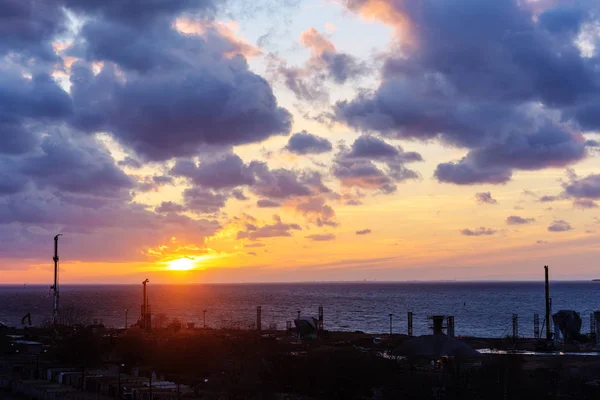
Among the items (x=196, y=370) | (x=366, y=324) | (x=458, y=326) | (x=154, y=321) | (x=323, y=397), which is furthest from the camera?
(x=366, y=324)

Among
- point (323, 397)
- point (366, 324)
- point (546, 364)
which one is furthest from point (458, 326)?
point (323, 397)

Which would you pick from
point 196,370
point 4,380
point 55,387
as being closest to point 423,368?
point 196,370

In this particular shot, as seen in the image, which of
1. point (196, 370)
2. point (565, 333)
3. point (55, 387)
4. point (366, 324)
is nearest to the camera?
point (55, 387)

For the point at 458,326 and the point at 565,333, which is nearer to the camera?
the point at 565,333

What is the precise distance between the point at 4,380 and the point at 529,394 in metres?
37.6

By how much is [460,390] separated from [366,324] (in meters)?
91.7

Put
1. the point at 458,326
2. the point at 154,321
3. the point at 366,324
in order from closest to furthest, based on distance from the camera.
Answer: the point at 154,321
the point at 458,326
the point at 366,324

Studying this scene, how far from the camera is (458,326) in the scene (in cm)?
12100

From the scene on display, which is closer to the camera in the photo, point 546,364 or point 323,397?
point 323,397

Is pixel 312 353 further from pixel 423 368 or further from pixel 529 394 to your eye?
pixel 529 394

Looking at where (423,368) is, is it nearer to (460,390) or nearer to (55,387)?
(460,390)

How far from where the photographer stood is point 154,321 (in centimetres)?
10169

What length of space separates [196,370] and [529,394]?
2709 cm

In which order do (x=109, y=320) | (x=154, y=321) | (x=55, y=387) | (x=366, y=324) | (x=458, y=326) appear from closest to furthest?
(x=55, y=387)
(x=154, y=321)
(x=458, y=326)
(x=366, y=324)
(x=109, y=320)
